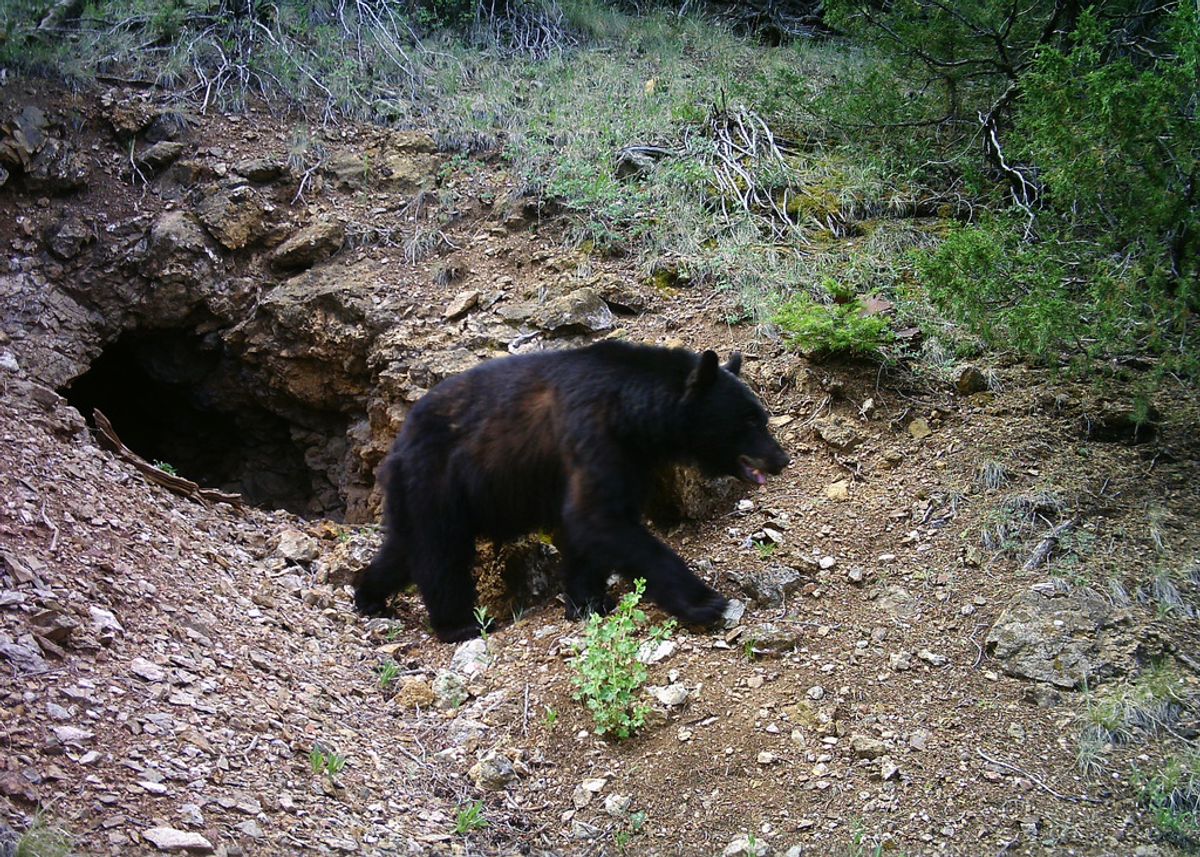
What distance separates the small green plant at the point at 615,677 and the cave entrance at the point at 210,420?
497cm

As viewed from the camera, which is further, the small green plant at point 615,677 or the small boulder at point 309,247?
the small boulder at point 309,247

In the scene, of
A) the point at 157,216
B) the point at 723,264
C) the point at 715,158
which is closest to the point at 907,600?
the point at 723,264

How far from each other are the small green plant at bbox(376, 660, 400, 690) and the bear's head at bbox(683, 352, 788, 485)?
6.58ft

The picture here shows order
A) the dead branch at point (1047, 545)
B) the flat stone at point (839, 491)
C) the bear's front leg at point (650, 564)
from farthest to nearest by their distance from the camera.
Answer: the flat stone at point (839, 491), the dead branch at point (1047, 545), the bear's front leg at point (650, 564)

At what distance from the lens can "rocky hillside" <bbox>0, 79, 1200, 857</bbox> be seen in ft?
12.0

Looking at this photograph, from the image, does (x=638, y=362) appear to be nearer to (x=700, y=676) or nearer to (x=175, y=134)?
(x=700, y=676)

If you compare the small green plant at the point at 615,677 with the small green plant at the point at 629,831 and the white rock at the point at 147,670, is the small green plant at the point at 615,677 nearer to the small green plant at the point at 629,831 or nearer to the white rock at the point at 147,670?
the small green plant at the point at 629,831

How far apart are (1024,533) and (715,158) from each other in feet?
17.1

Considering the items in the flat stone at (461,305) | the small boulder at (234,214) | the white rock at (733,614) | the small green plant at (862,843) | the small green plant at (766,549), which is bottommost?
the small green plant at (862,843)

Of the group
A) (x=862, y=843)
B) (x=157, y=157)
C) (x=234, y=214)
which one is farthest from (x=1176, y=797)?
(x=157, y=157)

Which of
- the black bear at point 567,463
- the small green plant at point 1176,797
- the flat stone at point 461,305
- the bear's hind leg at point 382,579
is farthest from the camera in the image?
the flat stone at point 461,305

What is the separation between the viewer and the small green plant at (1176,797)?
11.6ft

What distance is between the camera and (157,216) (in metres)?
8.54

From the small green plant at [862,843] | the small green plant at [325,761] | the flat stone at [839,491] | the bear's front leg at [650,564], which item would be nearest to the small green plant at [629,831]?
the small green plant at [862,843]
